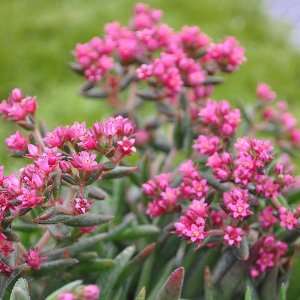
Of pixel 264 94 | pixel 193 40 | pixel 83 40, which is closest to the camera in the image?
pixel 193 40

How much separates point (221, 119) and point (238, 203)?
0.28 metres

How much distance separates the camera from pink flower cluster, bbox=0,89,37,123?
4.93ft

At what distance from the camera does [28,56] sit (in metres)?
4.23

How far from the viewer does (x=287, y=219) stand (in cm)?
139

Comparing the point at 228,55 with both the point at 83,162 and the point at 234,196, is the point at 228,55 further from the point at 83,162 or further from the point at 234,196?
the point at 83,162

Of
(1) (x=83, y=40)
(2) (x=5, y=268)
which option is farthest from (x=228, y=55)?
(1) (x=83, y=40)

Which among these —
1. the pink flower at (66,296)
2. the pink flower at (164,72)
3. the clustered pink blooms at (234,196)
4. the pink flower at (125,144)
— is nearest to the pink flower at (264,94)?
the pink flower at (164,72)

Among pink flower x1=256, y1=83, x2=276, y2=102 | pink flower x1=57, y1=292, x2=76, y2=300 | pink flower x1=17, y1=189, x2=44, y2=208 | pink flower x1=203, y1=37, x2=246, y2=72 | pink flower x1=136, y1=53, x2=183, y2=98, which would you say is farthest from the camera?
pink flower x1=256, y1=83, x2=276, y2=102

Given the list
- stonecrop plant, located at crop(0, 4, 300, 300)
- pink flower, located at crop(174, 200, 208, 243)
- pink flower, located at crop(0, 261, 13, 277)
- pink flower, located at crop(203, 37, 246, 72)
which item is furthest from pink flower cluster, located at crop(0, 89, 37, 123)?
pink flower, located at crop(203, 37, 246, 72)

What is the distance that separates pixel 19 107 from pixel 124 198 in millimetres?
447

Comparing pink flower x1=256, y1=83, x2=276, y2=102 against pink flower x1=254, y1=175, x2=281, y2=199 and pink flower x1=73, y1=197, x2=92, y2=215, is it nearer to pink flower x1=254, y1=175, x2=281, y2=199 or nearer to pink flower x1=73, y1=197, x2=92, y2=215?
pink flower x1=254, y1=175, x2=281, y2=199

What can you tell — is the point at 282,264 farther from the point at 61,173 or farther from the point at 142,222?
the point at 61,173

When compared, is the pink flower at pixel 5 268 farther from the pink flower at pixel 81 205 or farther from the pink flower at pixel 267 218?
the pink flower at pixel 267 218

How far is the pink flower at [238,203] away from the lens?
1337 mm
